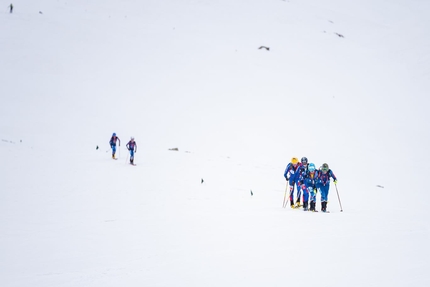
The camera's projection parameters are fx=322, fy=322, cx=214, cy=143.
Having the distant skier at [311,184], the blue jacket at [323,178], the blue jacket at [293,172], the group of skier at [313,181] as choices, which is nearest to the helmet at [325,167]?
the group of skier at [313,181]

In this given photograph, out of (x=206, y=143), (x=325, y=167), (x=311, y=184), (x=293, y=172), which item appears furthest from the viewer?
(x=206, y=143)

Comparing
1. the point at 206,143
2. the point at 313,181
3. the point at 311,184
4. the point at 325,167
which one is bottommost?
the point at 311,184

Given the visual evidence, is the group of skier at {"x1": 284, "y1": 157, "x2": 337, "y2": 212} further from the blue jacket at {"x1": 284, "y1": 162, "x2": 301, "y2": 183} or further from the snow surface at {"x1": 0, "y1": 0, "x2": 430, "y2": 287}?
the snow surface at {"x1": 0, "y1": 0, "x2": 430, "y2": 287}

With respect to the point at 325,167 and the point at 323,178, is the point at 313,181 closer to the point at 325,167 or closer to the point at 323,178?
the point at 323,178

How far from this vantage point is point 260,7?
73500 millimetres

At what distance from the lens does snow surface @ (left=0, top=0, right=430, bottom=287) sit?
5.79 meters

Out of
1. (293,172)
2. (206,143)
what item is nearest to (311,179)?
(293,172)

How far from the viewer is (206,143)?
26.1 meters

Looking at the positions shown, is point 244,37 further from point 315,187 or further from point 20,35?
point 315,187

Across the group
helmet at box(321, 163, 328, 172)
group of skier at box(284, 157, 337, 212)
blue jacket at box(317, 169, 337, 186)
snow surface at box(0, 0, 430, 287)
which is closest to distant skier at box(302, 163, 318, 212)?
group of skier at box(284, 157, 337, 212)

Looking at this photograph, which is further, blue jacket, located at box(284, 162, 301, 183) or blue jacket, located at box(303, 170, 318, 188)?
blue jacket, located at box(284, 162, 301, 183)

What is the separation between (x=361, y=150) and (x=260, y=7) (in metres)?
56.7

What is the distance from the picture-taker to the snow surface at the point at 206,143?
19.0 feet

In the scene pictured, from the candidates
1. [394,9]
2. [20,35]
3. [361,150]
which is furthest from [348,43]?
[20,35]
